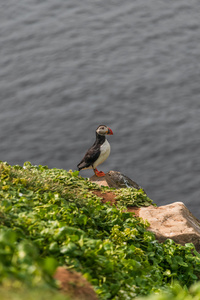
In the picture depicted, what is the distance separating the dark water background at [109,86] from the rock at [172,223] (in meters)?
6.57

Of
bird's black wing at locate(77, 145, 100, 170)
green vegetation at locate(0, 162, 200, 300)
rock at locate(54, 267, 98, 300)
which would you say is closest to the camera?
green vegetation at locate(0, 162, 200, 300)

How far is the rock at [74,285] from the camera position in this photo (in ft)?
16.1

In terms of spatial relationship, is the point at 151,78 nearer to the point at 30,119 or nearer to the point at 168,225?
the point at 30,119

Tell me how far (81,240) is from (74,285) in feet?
4.50

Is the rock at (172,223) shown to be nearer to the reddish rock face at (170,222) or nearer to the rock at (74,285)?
the reddish rock face at (170,222)

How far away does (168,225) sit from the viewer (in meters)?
9.81

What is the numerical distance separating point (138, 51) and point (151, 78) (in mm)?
2170

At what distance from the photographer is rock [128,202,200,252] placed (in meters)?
9.45

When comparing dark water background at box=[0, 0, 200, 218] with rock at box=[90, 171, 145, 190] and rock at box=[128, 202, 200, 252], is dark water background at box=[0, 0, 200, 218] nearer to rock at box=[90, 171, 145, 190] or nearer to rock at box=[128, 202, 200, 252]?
rock at box=[90, 171, 145, 190]

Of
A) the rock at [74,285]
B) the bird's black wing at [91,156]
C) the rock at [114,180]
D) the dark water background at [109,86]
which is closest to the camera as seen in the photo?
the rock at [74,285]

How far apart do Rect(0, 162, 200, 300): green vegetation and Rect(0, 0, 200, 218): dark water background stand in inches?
312

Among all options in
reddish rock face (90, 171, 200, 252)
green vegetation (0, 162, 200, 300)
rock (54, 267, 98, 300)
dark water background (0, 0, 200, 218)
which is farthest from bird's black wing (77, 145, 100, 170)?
rock (54, 267, 98, 300)

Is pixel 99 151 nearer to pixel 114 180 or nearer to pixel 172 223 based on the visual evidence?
pixel 114 180

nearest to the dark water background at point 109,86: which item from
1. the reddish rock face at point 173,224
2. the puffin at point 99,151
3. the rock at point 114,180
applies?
the rock at point 114,180
